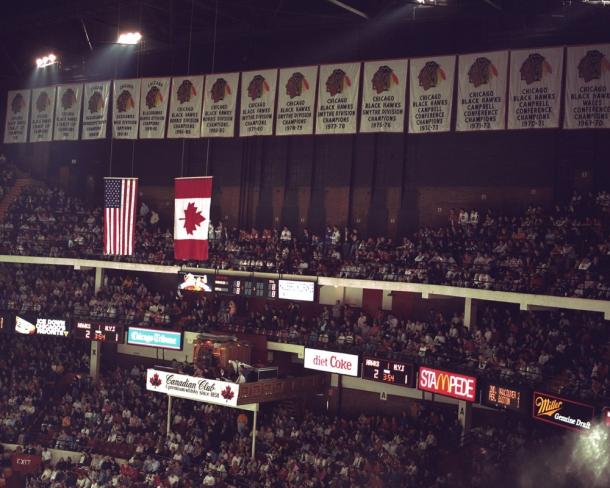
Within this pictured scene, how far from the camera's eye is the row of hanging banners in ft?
83.8

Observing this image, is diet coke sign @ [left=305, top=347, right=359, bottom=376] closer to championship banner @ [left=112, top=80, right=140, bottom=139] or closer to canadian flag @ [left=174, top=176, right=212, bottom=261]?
canadian flag @ [left=174, top=176, right=212, bottom=261]

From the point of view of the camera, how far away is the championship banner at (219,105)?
32.6 metres

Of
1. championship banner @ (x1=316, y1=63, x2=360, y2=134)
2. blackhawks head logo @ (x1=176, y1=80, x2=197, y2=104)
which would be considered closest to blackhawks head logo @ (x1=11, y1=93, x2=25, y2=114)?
blackhawks head logo @ (x1=176, y1=80, x2=197, y2=104)

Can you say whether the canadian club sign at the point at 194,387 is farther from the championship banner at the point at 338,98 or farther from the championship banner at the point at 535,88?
the championship banner at the point at 535,88

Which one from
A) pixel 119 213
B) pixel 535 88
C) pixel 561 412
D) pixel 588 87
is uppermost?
pixel 535 88

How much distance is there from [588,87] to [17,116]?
2665cm

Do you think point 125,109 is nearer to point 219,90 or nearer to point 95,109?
point 95,109

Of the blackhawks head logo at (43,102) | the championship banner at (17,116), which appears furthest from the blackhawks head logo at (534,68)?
Result: the championship banner at (17,116)

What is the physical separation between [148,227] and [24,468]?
41.8 ft

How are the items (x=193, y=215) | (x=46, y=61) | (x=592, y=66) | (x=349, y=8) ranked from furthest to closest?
(x=46, y=61) < (x=349, y=8) < (x=592, y=66) < (x=193, y=215)

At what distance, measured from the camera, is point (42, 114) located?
37.7 meters

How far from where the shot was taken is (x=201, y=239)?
80.1ft

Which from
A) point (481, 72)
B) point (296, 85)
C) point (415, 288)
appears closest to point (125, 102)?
point (296, 85)

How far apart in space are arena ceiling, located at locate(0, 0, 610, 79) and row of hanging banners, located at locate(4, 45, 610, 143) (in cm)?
282
